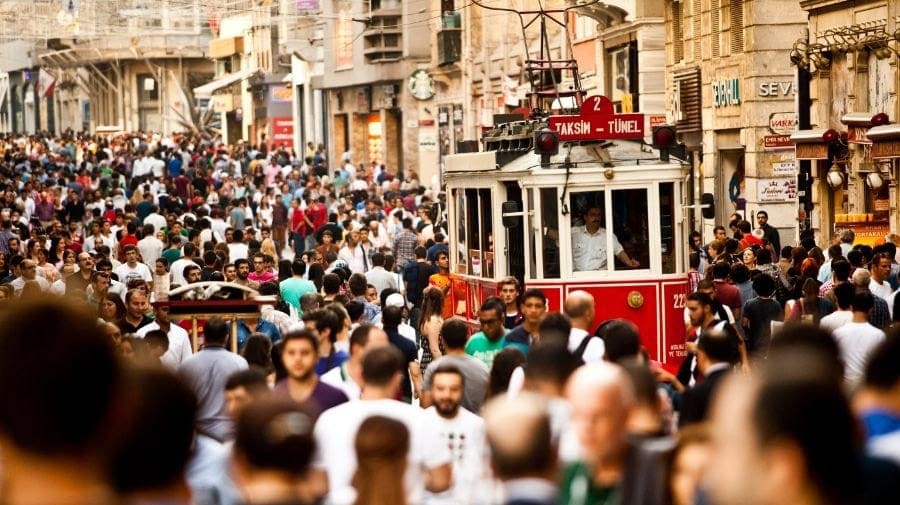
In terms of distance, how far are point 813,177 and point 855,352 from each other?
1809cm

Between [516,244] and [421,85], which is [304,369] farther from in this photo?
[421,85]

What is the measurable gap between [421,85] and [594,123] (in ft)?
120

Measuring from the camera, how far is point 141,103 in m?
105

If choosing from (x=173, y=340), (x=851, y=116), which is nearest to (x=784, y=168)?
(x=851, y=116)

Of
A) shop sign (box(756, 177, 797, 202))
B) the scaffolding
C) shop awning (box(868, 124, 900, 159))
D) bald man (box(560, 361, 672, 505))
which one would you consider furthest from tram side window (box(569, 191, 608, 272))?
the scaffolding

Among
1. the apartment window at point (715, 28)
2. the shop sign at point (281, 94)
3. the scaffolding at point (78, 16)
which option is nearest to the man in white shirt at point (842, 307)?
the apartment window at point (715, 28)

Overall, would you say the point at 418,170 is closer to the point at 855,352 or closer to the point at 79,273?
the point at 79,273

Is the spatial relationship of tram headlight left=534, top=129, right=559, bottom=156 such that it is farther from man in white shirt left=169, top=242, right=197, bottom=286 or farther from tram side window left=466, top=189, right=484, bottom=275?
man in white shirt left=169, top=242, right=197, bottom=286

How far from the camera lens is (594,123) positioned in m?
17.2

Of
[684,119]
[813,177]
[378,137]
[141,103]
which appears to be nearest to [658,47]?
[684,119]

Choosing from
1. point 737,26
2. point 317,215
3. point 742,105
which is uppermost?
point 737,26

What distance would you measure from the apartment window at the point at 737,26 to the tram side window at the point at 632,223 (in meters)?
16.1

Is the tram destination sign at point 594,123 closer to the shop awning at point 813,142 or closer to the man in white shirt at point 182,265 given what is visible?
the man in white shirt at point 182,265

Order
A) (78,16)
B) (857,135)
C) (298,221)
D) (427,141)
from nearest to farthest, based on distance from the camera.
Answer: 1. (857,135)
2. (298,221)
3. (427,141)
4. (78,16)
